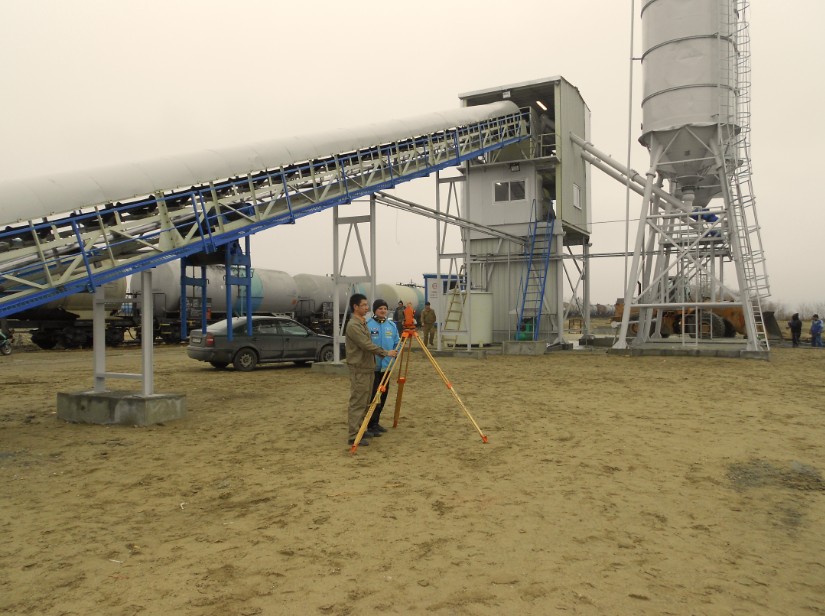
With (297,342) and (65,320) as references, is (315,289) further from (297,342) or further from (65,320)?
(297,342)

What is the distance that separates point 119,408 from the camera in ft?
29.9

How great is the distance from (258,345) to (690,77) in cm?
1468

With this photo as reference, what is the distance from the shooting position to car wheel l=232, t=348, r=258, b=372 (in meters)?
16.3

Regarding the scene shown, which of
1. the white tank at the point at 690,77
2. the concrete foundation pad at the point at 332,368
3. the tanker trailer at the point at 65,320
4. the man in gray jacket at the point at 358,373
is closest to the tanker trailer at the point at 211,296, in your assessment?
the tanker trailer at the point at 65,320

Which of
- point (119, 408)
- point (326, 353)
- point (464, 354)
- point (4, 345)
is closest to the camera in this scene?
point (119, 408)

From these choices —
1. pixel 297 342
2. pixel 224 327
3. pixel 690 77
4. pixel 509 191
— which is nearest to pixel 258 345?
pixel 224 327

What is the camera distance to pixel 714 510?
5.23 meters

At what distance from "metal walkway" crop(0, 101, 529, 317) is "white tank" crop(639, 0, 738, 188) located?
798 cm

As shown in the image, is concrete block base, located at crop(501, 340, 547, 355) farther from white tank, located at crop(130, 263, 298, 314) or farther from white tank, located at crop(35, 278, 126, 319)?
white tank, located at crop(35, 278, 126, 319)

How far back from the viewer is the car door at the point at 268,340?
16609 millimetres

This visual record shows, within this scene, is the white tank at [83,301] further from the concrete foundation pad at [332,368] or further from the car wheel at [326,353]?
the concrete foundation pad at [332,368]

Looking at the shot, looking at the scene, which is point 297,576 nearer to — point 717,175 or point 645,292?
point 645,292

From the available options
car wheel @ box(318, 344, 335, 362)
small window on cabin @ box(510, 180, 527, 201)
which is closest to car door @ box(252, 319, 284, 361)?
car wheel @ box(318, 344, 335, 362)

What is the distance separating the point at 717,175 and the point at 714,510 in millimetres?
17121
